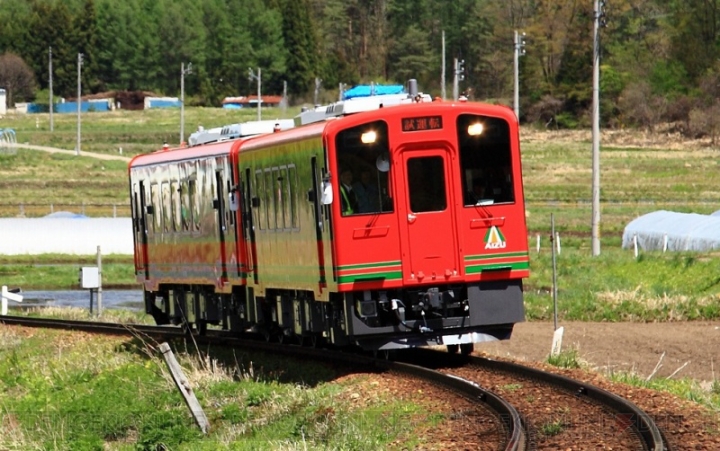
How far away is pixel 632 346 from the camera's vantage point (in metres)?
24.5

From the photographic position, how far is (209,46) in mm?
169625

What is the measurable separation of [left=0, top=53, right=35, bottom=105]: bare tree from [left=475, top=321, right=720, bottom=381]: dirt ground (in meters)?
137

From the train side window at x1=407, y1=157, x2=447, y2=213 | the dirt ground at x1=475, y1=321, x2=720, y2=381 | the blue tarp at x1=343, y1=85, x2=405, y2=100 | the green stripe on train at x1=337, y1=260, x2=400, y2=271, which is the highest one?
the blue tarp at x1=343, y1=85, x2=405, y2=100

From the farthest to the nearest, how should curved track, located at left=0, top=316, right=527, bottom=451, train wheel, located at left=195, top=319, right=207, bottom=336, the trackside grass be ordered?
train wheel, located at left=195, top=319, right=207, bottom=336
the trackside grass
curved track, located at left=0, top=316, right=527, bottom=451

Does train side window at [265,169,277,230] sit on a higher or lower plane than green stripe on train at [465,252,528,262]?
higher

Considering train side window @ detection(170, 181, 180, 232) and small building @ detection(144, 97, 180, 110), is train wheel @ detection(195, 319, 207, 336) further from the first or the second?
small building @ detection(144, 97, 180, 110)

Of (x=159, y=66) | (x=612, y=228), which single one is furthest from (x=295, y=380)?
(x=159, y=66)

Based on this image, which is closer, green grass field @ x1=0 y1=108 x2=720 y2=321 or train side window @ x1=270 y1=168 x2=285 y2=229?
train side window @ x1=270 y1=168 x2=285 y2=229

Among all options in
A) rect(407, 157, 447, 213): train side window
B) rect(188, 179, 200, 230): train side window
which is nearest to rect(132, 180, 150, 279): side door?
rect(188, 179, 200, 230): train side window

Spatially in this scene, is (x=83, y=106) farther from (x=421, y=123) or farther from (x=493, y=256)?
(x=493, y=256)

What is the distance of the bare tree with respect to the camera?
159125 mm

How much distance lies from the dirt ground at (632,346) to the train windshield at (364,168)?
10.1ft

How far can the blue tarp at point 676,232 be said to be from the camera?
132 feet

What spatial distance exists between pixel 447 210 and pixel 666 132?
99.0m
